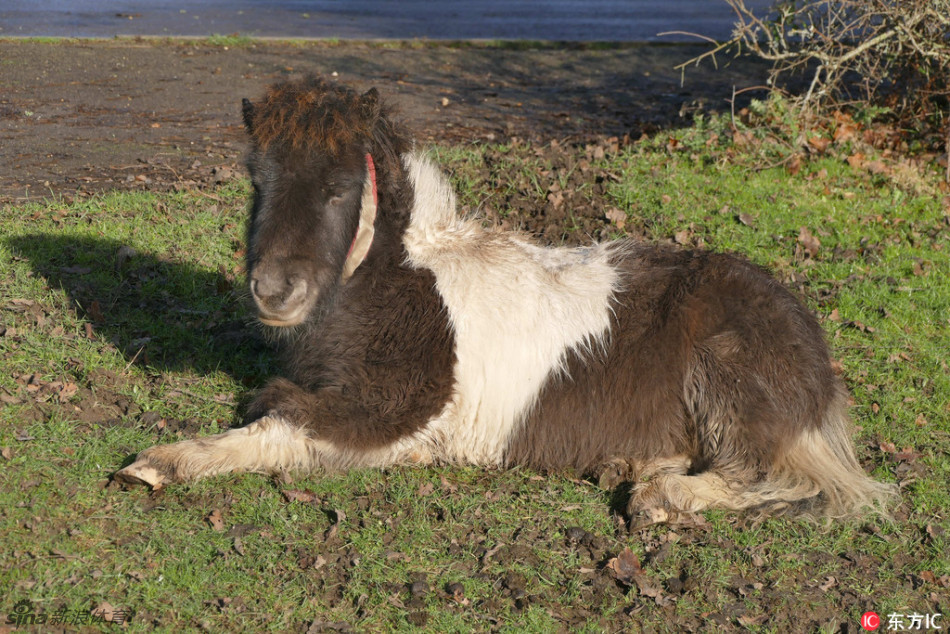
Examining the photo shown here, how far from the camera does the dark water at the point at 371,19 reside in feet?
48.6

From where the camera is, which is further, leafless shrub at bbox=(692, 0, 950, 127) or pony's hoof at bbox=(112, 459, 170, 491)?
leafless shrub at bbox=(692, 0, 950, 127)

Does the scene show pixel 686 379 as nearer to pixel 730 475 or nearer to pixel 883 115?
pixel 730 475

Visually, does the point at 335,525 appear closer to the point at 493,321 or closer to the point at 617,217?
the point at 493,321

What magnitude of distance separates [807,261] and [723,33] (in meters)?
11.4

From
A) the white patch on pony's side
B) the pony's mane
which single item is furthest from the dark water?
Result: the pony's mane

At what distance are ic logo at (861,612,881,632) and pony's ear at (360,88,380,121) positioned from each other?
316 centimetres

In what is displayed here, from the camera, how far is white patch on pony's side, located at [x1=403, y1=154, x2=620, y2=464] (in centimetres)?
436

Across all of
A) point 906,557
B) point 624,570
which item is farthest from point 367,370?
point 906,557

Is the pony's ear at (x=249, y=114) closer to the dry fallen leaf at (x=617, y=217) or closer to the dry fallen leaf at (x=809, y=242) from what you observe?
the dry fallen leaf at (x=617, y=217)

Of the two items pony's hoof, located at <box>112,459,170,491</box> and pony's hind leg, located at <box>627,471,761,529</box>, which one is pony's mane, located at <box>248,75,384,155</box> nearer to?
pony's hoof, located at <box>112,459,170,491</box>

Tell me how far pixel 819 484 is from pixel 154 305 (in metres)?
4.34

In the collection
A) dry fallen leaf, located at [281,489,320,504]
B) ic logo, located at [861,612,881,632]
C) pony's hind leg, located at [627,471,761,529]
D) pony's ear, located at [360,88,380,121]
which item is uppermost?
pony's ear, located at [360,88,380,121]

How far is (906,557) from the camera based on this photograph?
13.4ft

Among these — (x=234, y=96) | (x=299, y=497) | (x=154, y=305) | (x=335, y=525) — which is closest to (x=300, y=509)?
(x=299, y=497)
